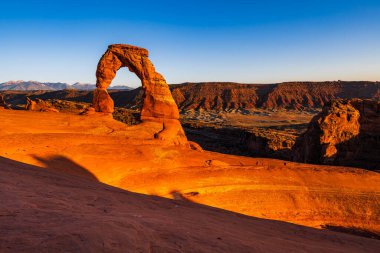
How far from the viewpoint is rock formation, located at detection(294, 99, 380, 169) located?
26.9 m

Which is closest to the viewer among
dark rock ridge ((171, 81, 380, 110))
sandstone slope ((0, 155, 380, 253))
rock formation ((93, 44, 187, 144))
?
sandstone slope ((0, 155, 380, 253))

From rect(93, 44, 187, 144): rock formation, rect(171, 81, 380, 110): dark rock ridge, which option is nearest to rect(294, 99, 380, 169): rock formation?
rect(93, 44, 187, 144): rock formation

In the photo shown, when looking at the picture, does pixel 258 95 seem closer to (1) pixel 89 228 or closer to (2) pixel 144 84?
(2) pixel 144 84

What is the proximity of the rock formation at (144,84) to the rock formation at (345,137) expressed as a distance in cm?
1303

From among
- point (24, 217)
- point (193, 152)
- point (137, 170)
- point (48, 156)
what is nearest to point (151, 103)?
point (193, 152)

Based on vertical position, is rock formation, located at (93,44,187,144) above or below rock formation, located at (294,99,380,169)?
above

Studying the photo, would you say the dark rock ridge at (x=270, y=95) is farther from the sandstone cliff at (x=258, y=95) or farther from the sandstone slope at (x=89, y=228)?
the sandstone slope at (x=89, y=228)

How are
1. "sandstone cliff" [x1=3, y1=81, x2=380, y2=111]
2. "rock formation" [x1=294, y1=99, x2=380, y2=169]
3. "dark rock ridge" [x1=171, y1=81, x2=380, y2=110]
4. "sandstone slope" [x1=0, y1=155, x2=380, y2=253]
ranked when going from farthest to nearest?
"dark rock ridge" [x1=171, y1=81, x2=380, y2=110], "sandstone cliff" [x1=3, y1=81, x2=380, y2=111], "rock formation" [x1=294, y1=99, x2=380, y2=169], "sandstone slope" [x1=0, y1=155, x2=380, y2=253]

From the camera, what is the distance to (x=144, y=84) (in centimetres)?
2330

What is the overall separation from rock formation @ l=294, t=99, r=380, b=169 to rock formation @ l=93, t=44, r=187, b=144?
13034mm

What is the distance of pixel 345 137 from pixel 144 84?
18898 millimetres

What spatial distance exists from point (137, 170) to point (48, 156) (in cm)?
431

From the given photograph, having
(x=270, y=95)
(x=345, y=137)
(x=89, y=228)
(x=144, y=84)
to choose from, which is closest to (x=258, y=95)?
(x=270, y=95)

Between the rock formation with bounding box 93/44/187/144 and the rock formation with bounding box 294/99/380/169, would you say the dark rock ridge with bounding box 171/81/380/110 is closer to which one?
the rock formation with bounding box 294/99/380/169
